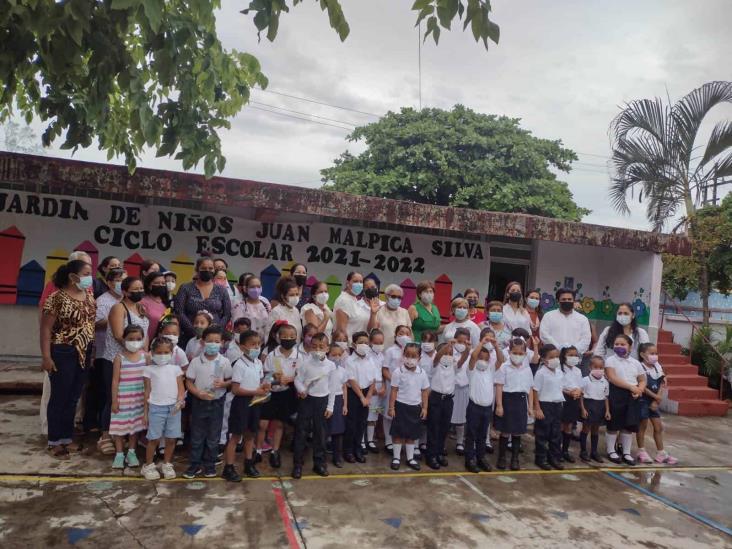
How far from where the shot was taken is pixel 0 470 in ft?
12.9

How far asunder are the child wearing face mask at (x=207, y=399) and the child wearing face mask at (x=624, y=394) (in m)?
3.81

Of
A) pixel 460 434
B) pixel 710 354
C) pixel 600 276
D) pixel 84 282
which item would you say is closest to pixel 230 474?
pixel 84 282

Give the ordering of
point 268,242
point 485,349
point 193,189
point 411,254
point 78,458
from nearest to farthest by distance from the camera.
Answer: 1. point 78,458
2. point 485,349
3. point 193,189
4. point 268,242
5. point 411,254

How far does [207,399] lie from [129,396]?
2.05 ft

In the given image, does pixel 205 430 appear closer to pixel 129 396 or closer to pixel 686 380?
pixel 129 396

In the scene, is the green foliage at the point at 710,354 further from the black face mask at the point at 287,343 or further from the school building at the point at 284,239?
the black face mask at the point at 287,343

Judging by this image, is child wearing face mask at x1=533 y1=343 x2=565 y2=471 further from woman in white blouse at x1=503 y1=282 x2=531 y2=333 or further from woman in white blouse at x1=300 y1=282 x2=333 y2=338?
woman in white blouse at x1=300 y1=282 x2=333 y2=338

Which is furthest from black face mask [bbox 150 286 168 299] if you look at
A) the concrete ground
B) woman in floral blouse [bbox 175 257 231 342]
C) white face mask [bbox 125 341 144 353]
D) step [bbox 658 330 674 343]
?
step [bbox 658 330 674 343]

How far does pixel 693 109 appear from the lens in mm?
9672

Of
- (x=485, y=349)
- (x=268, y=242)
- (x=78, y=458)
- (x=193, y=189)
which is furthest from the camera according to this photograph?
(x=268, y=242)

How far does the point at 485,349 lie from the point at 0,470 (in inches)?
155

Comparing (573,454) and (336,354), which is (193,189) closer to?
(336,354)

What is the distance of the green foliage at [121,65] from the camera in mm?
2562

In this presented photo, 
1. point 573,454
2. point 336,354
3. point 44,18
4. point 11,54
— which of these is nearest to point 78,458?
point 336,354
